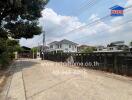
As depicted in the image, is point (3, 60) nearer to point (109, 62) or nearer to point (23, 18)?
point (23, 18)

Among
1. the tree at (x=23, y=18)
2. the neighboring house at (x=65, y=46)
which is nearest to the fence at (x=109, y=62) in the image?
the tree at (x=23, y=18)

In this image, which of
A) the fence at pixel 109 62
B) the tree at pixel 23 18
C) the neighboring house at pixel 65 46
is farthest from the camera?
the neighboring house at pixel 65 46

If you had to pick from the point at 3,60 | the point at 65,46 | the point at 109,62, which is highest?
the point at 65,46

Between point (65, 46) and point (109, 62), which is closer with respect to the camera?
point (109, 62)

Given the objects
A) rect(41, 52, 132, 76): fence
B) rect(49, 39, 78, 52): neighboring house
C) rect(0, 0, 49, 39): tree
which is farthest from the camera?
rect(49, 39, 78, 52): neighboring house

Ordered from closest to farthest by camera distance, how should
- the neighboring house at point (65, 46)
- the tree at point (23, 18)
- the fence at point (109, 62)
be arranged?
the fence at point (109, 62) → the tree at point (23, 18) → the neighboring house at point (65, 46)

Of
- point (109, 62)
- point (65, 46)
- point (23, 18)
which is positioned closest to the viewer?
point (109, 62)

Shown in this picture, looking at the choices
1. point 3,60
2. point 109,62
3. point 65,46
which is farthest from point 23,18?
point 65,46

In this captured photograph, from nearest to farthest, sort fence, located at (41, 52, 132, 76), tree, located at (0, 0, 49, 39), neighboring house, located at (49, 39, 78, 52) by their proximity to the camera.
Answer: fence, located at (41, 52, 132, 76) < tree, located at (0, 0, 49, 39) < neighboring house, located at (49, 39, 78, 52)

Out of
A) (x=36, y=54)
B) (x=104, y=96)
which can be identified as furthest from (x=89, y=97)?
(x=36, y=54)

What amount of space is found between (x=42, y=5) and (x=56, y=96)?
17997 millimetres

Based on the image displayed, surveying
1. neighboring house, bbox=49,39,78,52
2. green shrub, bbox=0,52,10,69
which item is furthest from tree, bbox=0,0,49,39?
neighboring house, bbox=49,39,78,52

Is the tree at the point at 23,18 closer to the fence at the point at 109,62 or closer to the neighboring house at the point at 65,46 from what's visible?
the fence at the point at 109,62

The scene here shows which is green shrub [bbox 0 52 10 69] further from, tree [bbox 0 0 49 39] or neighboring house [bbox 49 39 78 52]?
neighboring house [bbox 49 39 78 52]
